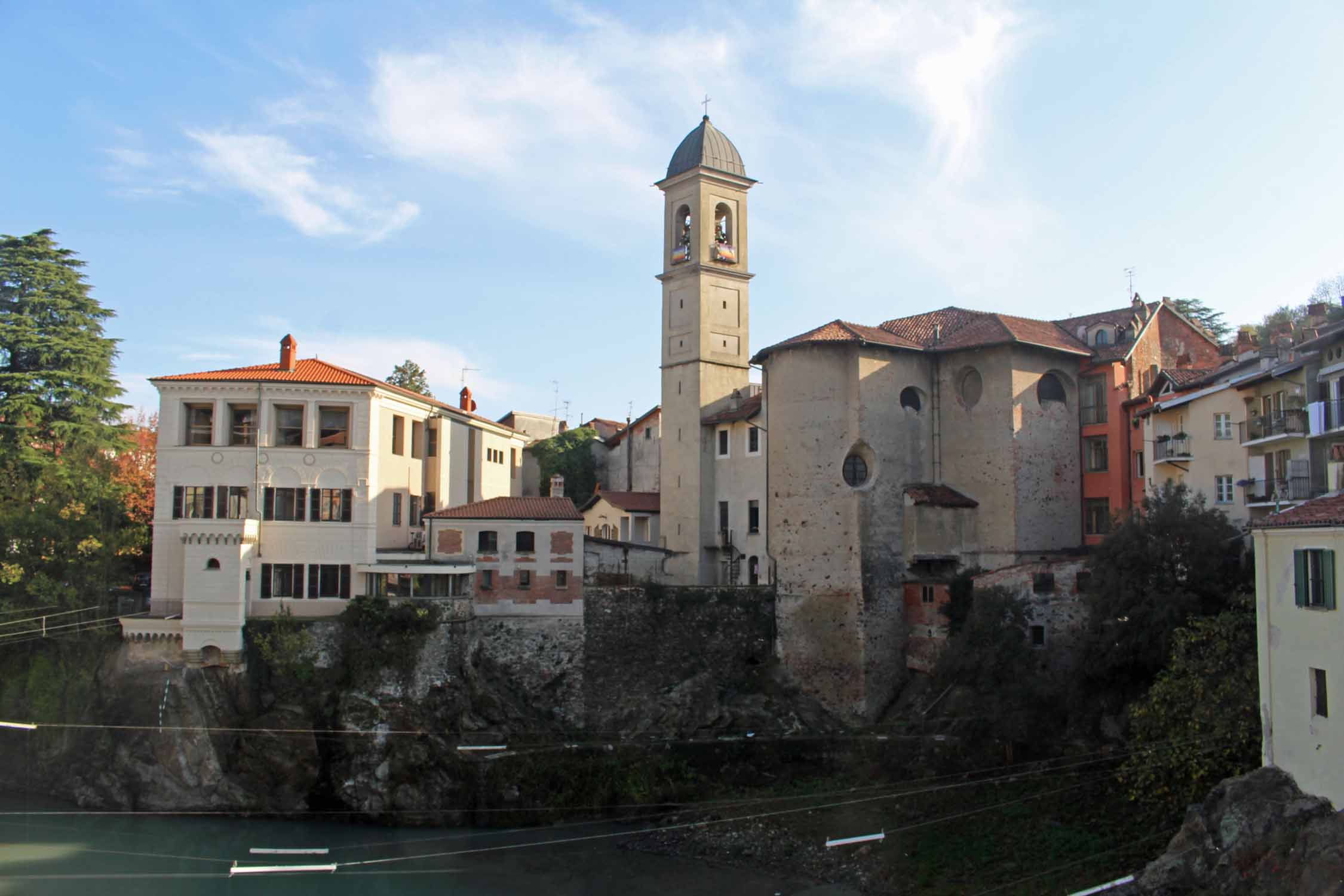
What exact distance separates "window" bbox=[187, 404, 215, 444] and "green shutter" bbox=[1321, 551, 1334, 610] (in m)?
33.6

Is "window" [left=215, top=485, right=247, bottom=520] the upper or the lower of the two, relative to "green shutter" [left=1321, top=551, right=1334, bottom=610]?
upper

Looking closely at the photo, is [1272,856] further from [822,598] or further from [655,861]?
[822,598]

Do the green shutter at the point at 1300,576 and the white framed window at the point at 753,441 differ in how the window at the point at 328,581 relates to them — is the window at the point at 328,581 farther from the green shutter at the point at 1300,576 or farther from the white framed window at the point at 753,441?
the green shutter at the point at 1300,576

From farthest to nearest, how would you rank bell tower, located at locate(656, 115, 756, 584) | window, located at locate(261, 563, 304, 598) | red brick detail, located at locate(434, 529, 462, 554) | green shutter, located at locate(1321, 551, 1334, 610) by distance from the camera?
bell tower, located at locate(656, 115, 756, 584) < red brick detail, located at locate(434, 529, 462, 554) < window, located at locate(261, 563, 304, 598) < green shutter, located at locate(1321, 551, 1334, 610)

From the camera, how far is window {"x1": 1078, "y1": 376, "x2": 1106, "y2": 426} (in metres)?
41.4

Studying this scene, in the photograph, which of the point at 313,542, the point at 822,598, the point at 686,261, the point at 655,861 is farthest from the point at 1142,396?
the point at 313,542

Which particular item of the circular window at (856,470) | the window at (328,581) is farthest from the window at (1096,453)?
the window at (328,581)

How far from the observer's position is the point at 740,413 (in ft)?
147

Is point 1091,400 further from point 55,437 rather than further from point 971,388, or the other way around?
point 55,437

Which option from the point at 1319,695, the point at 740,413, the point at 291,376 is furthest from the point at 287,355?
the point at 1319,695

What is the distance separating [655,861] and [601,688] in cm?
881

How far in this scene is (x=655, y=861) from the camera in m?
31.9

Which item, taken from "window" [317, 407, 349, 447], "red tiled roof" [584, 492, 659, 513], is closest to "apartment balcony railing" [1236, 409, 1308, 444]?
"red tiled roof" [584, 492, 659, 513]

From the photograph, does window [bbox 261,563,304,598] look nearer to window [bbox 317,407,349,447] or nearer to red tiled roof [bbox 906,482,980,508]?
window [bbox 317,407,349,447]
